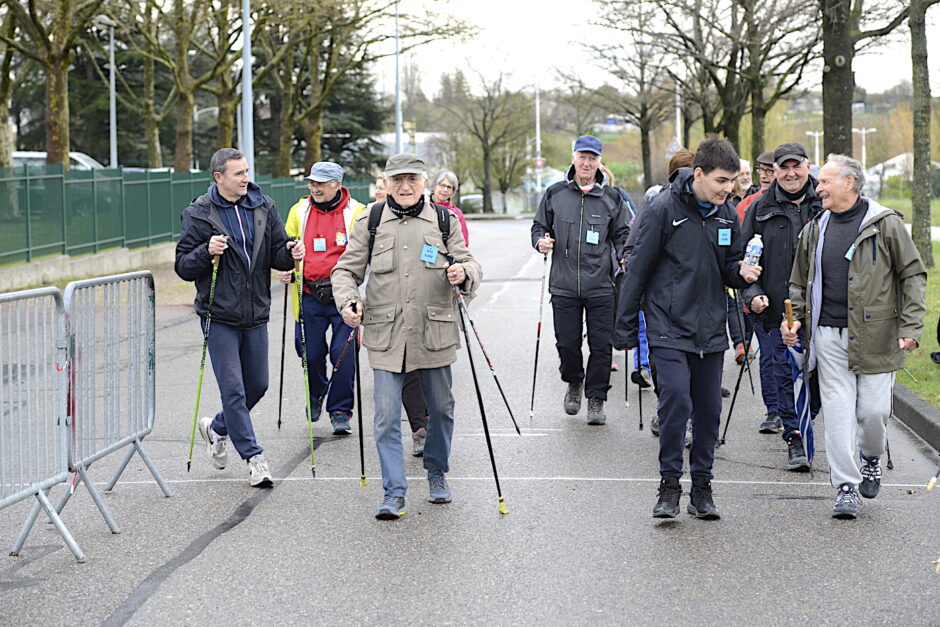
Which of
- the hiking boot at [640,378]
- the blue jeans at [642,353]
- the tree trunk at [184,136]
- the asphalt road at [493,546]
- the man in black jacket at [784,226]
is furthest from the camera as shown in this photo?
the tree trunk at [184,136]

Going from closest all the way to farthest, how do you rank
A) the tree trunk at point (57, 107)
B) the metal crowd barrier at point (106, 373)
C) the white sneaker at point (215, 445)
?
the metal crowd barrier at point (106, 373) → the white sneaker at point (215, 445) → the tree trunk at point (57, 107)

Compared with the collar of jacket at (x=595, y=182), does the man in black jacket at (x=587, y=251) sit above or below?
below

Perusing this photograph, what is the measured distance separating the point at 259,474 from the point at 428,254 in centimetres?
165

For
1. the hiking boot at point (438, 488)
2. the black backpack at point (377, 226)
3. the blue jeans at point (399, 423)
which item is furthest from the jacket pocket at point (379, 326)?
the hiking boot at point (438, 488)

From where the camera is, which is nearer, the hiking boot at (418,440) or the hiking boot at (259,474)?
the hiking boot at (259,474)

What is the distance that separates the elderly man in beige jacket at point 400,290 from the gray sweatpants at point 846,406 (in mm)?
1891

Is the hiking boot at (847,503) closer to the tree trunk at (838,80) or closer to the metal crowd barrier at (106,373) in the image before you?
the metal crowd barrier at (106,373)

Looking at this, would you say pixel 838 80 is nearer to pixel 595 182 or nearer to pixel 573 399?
pixel 595 182

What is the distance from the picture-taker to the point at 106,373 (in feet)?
21.9

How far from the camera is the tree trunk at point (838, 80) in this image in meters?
18.7

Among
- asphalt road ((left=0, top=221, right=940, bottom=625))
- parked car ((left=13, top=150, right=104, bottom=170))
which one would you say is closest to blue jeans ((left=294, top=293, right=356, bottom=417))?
asphalt road ((left=0, top=221, right=940, bottom=625))

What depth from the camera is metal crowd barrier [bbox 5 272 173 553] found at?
6176 millimetres

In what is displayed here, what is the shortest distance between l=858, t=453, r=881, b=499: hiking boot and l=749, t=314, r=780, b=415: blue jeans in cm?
176

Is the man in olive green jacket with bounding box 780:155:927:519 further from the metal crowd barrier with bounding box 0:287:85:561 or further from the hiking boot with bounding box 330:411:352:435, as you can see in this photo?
the metal crowd barrier with bounding box 0:287:85:561
